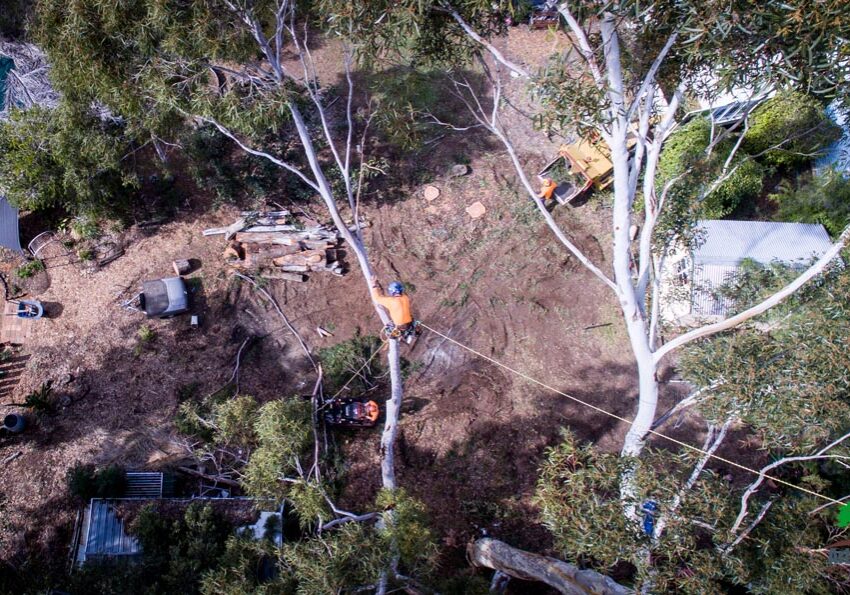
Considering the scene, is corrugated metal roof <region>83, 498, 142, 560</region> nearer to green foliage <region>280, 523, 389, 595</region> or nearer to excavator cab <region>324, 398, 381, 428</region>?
green foliage <region>280, 523, 389, 595</region>

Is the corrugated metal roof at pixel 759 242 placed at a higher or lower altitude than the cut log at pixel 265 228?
lower

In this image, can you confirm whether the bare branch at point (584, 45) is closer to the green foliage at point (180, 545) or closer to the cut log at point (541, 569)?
the cut log at point (541, 569)

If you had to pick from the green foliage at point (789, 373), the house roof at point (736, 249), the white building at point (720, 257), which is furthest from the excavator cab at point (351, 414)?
the house roof at point (736, 249)

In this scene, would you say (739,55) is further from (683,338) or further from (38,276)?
(38,276)

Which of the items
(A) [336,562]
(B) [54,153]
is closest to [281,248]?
(B) [54,153]

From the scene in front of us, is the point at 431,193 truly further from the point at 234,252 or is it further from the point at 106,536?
the point at 106,536
